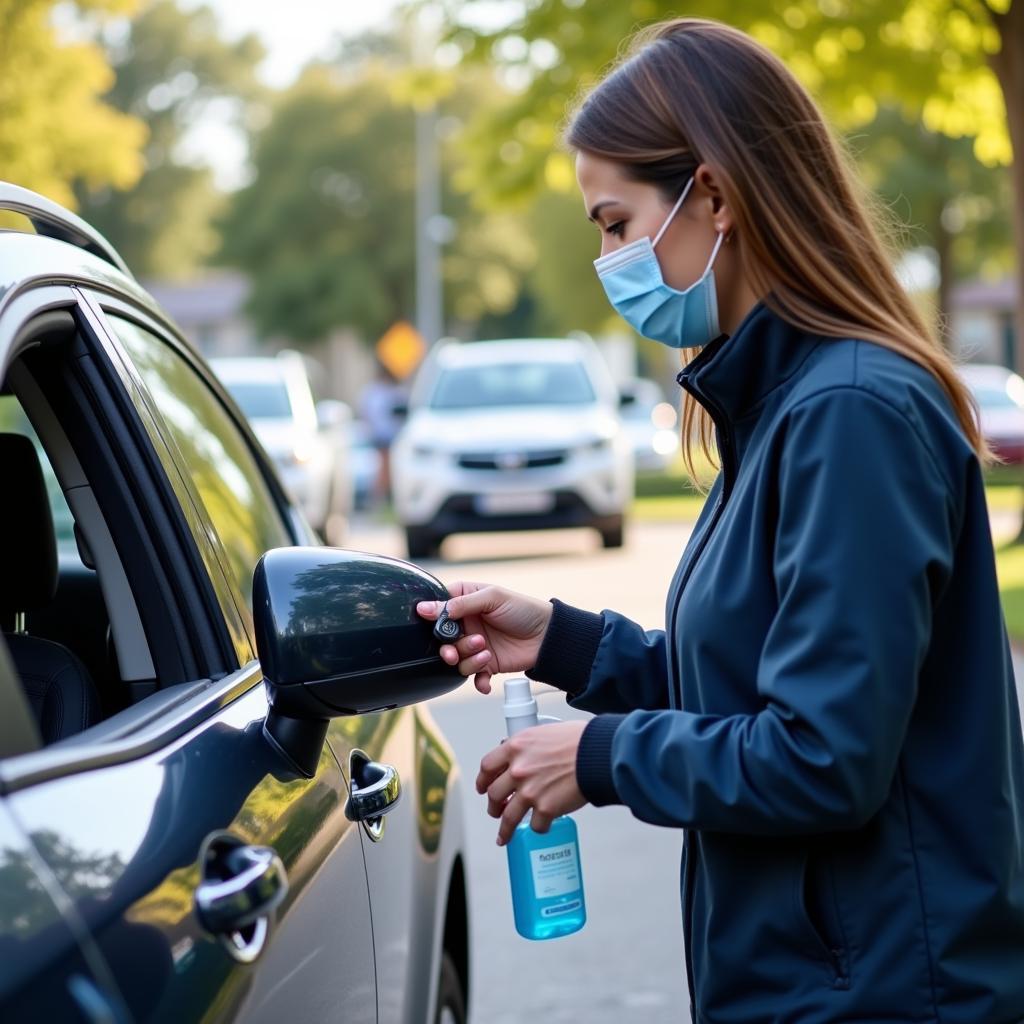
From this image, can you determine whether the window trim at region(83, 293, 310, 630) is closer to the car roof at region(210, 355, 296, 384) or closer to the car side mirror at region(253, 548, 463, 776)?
the car side mirror at region(253, 548, 463, 776)

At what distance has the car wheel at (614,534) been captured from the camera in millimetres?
15625

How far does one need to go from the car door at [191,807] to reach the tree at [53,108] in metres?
20.9

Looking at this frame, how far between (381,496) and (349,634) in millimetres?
23592

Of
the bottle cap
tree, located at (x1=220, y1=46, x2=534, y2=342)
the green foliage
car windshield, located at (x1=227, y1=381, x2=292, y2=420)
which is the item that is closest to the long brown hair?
the bottle cap

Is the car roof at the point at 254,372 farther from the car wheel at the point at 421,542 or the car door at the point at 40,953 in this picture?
the car door at the point at 40,953

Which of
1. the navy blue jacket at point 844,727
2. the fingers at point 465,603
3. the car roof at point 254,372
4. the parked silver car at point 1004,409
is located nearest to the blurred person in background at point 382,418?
the car roof at point 254,372

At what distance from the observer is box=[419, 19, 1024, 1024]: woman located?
174cm

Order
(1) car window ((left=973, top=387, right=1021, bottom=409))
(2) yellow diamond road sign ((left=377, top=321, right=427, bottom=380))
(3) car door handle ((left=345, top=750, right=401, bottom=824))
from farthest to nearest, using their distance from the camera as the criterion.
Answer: (2) yellow diamond road sign ((left=377, top=321, right=427, bottom=380)) < (1) car window ((left=973, top=387, right=1021, bottom=409)) < (3) car door handle ((left=345, top=750, right=401, bottom=824))

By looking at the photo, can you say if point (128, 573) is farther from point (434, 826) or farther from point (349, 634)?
point (434, 826)

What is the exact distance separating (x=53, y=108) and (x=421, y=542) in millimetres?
12710

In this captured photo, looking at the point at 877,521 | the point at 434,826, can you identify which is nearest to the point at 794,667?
the point at 877,521

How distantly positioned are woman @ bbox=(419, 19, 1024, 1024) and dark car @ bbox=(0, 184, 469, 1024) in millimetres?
231

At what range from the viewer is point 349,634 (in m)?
1.94

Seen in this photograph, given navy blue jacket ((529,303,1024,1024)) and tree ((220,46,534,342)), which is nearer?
navy blue jacket ((529,303,1024,1024))
